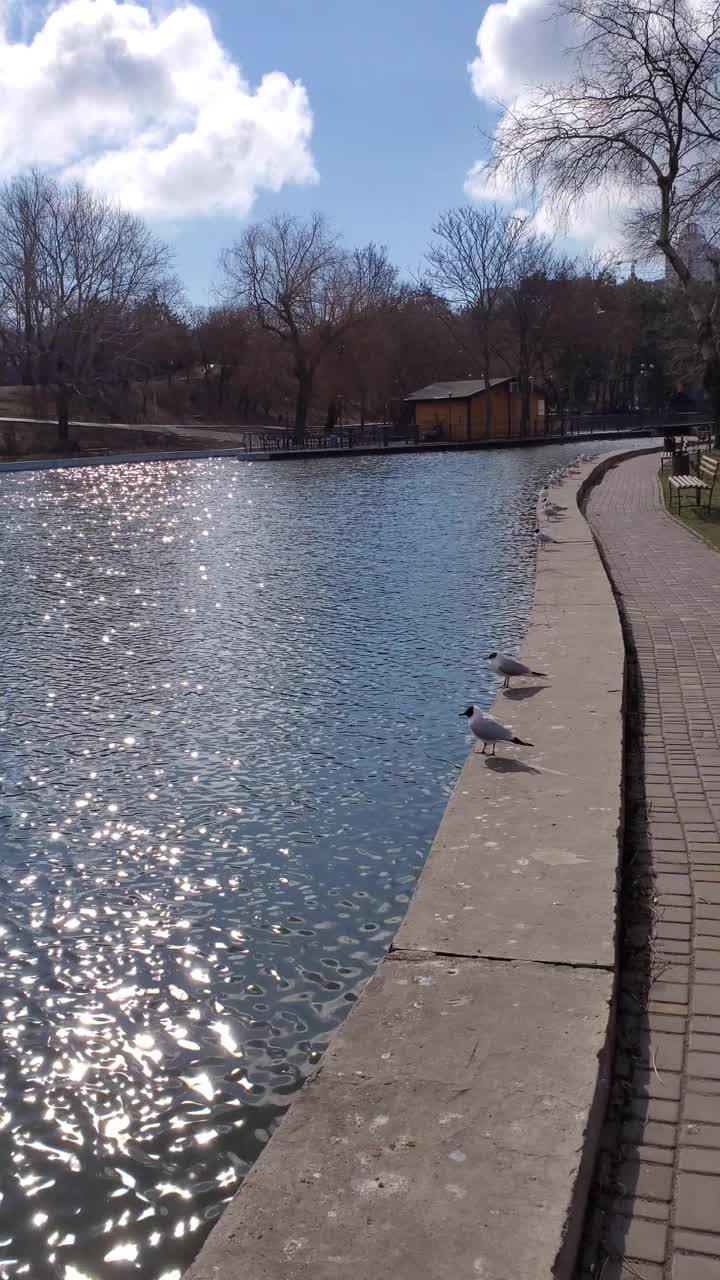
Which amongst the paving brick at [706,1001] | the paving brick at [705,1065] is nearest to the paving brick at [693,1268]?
the paving brick at [705,1065]

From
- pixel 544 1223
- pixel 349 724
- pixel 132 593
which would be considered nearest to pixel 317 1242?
pixel 544 1223

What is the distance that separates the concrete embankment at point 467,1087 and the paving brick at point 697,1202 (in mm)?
246

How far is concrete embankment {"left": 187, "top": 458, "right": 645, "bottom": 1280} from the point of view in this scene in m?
2.64

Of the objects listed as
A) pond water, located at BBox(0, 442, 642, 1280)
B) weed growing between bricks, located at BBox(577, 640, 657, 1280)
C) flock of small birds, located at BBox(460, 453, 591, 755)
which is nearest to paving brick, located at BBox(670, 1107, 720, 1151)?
weed growing between bricks, located at BBox(577, 640, 657, 1280)

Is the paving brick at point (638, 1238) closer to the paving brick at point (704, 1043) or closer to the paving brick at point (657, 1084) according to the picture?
the paving brick at point (657, 1084)

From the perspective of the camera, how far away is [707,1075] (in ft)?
11.3

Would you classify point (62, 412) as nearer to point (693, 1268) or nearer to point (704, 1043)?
point (704, 1043)

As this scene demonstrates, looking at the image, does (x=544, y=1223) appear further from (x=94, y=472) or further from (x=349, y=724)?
(x=94, y=472)

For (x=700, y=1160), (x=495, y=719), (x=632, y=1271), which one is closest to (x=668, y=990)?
(x=700, y=1160)

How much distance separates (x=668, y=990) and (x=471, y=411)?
6092cm

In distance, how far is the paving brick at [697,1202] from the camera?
284cm

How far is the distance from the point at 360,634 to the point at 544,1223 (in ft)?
29.3

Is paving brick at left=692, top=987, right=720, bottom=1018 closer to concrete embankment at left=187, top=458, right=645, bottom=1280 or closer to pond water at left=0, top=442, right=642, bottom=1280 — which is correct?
concrete embankment at left=187, top=458, right=645, bottom=1280

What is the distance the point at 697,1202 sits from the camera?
2.91 m
